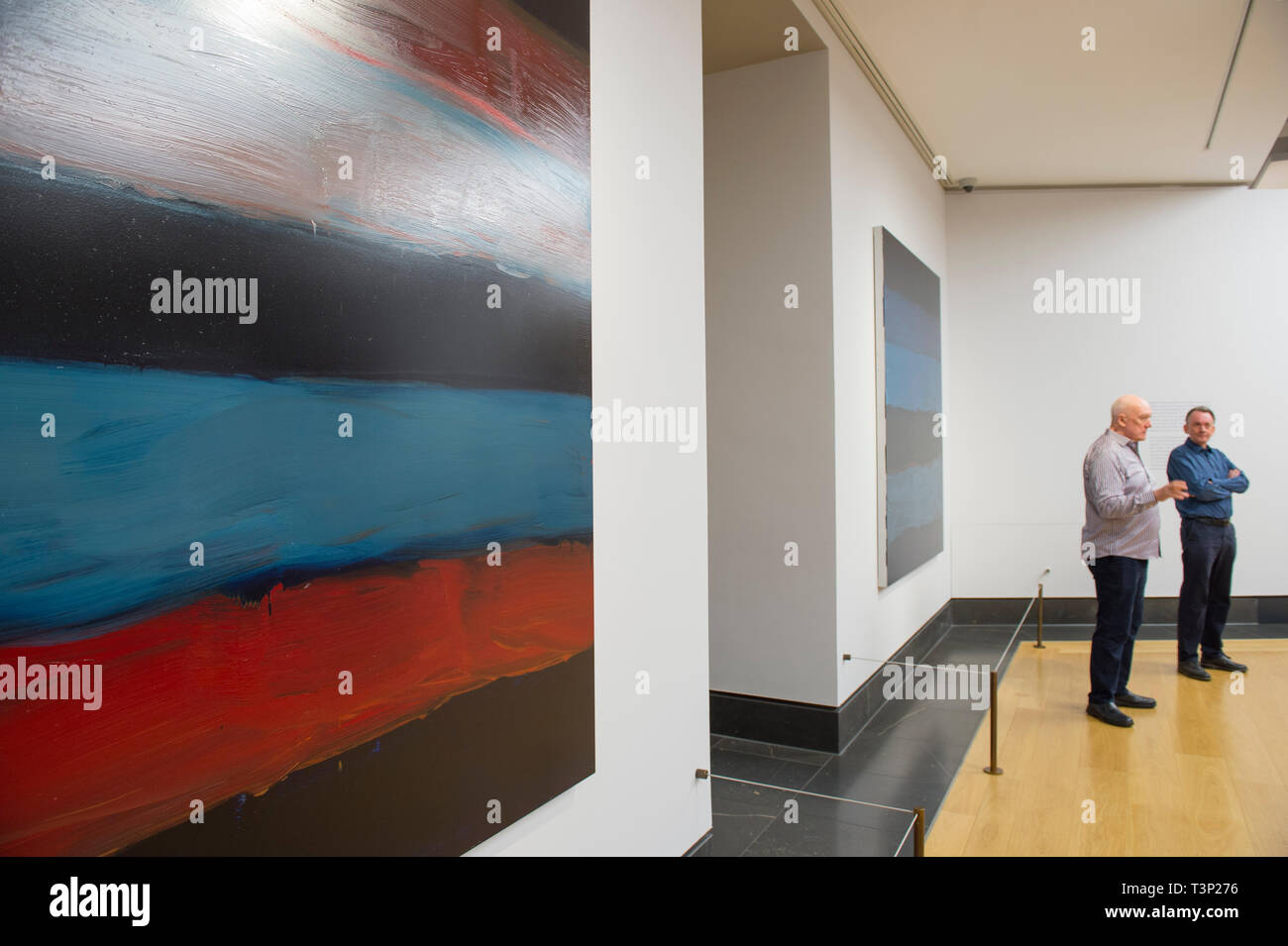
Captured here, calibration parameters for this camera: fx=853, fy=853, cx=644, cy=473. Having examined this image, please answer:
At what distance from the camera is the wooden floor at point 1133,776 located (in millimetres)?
2877

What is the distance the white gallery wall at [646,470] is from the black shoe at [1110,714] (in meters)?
2.50

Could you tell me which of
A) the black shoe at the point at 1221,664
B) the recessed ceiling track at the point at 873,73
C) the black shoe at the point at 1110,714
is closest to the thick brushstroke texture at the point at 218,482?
the recessed ceiling track at the point at 873,73

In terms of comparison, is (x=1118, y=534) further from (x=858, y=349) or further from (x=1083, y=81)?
(x=1083, y=81)

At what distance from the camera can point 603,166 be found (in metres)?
2.02

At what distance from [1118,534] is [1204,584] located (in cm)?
134

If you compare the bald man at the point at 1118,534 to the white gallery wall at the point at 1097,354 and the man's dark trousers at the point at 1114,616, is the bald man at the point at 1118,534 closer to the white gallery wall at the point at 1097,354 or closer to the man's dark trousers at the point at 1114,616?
the man's dark trousers at the point at 1114,616

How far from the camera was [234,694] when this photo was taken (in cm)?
109

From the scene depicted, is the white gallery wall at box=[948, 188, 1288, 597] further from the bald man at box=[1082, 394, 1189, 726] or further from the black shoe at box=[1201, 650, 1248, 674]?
the bald man at box=[1082, 394, 1189, 726]

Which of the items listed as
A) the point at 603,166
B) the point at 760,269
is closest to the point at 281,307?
the point at 603,166

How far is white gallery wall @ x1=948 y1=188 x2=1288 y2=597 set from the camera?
6195 mm

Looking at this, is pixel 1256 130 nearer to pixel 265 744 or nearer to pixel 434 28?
pixel 434 28

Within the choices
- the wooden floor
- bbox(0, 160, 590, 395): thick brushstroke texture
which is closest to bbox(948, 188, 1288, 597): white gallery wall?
the wooden floor

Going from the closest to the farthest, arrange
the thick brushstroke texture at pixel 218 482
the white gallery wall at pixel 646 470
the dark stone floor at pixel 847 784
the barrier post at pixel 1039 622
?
the thick brushstroke texture at pixel 218 482, the white gallery wall at pixel 646 470, the dark stone floor at pixel 847 784, the barrier post at pixel 1039 622

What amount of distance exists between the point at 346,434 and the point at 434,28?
72cm
